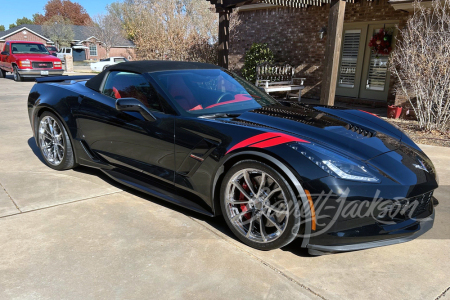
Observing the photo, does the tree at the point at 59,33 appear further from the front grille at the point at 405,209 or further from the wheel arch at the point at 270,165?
the front grille at the point at 405,209

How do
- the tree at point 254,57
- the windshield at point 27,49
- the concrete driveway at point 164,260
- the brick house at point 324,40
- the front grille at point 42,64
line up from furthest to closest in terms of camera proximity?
the windshield at point 27,49 → the front grille at point 42,64 → the tree at point 254,57 → the brick house at point 324,40 → the concrete driveway at point 164,260

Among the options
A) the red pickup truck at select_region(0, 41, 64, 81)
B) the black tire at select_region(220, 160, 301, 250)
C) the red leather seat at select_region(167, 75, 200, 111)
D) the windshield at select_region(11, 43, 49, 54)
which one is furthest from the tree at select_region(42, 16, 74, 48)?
the black tire at select_region(220, 160, 301, 250)

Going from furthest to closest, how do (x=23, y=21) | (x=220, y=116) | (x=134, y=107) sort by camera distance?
(x=23, y=21)
(x=134, y=107)
(x=220, y=116)

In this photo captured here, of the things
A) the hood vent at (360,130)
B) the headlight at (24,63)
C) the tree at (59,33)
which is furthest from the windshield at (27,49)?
the tree at (59,33)

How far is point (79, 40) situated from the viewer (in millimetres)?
59000

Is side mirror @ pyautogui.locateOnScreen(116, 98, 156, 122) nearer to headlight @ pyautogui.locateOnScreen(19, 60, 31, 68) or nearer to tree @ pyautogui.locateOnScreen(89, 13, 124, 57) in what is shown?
headlight @ pyautogui.locateOnScreen(19, 60, 31, 68)

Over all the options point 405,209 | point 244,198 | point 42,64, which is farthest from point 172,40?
point 405,209

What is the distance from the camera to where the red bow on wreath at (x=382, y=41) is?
10.2 metres

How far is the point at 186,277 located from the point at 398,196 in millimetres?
1536

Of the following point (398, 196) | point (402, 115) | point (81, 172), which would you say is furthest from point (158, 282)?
point (402, 115)

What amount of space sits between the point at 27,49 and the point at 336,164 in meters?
19.5

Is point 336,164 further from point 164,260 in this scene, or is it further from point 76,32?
point 76,32

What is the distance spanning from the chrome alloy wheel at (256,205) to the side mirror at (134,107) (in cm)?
104

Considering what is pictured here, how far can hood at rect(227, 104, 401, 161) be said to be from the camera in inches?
105
